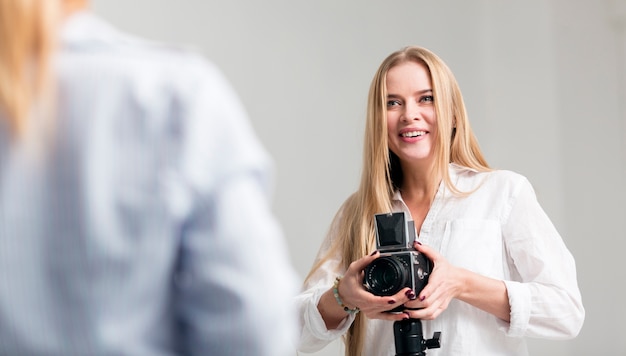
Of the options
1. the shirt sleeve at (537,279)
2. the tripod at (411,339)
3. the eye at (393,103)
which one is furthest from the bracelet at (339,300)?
the eye at (393,103)

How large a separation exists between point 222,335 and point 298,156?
1.99 meters

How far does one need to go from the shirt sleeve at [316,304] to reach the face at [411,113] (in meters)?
0.23

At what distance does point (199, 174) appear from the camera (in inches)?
24.2

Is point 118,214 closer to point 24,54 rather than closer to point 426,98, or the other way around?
point 24,54

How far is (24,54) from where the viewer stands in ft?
1.94

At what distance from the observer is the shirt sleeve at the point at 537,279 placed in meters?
1.58

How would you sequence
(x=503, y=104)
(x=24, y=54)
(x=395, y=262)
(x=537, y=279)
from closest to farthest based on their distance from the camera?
(x=24, y=54) < (x=395, y=262) < (x=537, y=279) < (x=503, y=104)

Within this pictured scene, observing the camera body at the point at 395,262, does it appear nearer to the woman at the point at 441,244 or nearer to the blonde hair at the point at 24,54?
the woman at the point at 441,244

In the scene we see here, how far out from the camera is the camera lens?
151 centimetres

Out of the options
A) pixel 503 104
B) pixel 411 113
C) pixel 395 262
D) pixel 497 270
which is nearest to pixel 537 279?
pixel 497 270

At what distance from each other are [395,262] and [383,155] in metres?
0.33

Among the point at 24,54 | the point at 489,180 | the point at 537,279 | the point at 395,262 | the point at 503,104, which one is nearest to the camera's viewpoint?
the point at 24,54

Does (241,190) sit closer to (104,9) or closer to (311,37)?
(104,9)

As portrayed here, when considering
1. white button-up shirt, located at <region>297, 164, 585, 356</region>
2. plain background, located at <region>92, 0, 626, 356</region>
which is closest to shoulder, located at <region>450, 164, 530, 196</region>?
white button-up shirt, located at <region>297, 164, 585, 356</region>
